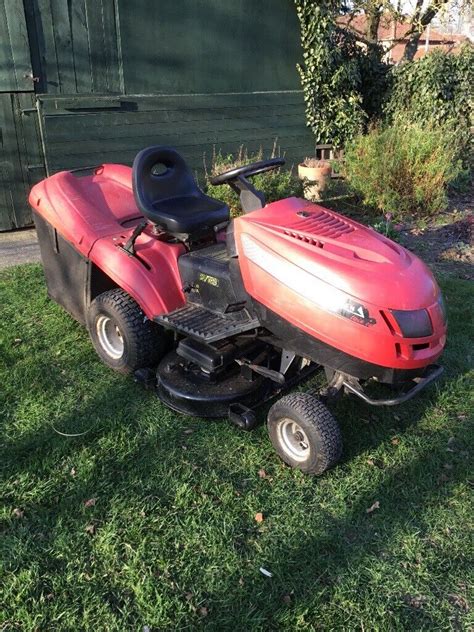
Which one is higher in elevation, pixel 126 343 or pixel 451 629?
pixel 126 343

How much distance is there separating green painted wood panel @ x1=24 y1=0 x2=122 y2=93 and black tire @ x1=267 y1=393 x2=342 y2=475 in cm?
487

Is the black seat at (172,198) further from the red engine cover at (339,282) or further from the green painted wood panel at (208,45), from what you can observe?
the green painted wood panel at (208,45)

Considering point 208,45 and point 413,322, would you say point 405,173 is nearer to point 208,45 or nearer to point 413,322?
point 208,45

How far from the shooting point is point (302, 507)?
96.0 inches

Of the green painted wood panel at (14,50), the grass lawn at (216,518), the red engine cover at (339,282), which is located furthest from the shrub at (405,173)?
the red engine cover at (339,282)

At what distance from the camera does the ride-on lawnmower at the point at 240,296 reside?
7.59ft

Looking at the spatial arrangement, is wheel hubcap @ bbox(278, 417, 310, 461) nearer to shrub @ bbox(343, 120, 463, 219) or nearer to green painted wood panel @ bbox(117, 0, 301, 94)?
shrub @ bbox(343, 120, 463, 219)

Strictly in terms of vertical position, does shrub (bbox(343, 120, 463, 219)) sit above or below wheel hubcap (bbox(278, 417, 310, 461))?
above

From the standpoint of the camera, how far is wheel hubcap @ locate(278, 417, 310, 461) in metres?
2.62

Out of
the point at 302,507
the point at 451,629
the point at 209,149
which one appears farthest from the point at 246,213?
the point at 209,149

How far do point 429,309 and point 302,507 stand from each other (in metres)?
1.01

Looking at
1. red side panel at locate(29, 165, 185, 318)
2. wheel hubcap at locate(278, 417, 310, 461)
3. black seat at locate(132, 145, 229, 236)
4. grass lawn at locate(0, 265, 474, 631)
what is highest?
black seat at locate(132, 145, 229, 236)

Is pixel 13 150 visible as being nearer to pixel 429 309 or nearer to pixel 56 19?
pixel 56 19

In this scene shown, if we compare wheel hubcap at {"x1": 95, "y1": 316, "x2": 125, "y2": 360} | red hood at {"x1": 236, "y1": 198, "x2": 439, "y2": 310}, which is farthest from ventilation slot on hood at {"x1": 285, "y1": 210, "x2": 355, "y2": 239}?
wheel hubcap at {"x1": 95, "y1": 316, "x2": 125, "y2": 360}
